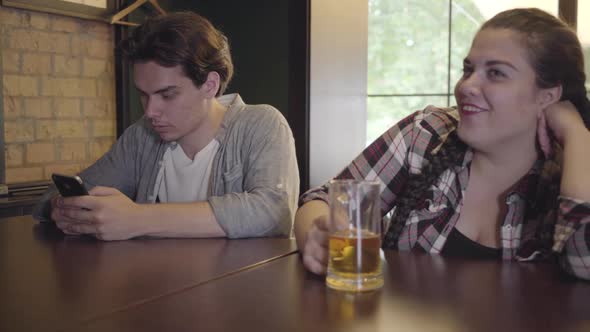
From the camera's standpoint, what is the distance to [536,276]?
1.13m

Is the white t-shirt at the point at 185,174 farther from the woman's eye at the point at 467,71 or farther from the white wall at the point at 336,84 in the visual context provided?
the white wall at the point at 336,84

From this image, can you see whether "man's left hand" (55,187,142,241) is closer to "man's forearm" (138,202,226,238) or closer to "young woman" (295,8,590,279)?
"man's forearm" (138,202,226,238)

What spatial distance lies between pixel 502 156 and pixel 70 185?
1044 millimetres

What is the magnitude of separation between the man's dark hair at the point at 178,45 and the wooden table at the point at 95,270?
0.55 m

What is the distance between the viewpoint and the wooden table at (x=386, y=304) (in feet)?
2.79

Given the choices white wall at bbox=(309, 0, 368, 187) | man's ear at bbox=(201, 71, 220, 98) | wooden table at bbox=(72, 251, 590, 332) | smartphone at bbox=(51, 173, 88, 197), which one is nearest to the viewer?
wooden table at bbox=(72, 251, 590, 332)

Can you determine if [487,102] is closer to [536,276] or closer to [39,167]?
[536,276]

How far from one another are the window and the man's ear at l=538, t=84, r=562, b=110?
3.06 meters

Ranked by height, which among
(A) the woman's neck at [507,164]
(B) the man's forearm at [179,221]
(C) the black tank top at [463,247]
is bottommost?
(C) the black tank top at [463,247]

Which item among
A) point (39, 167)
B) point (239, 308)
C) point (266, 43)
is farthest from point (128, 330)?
point (266, 43)

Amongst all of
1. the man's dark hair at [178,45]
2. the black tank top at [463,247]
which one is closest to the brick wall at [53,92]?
the man's dark hair at [178,45]

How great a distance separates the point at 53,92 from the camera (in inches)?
116

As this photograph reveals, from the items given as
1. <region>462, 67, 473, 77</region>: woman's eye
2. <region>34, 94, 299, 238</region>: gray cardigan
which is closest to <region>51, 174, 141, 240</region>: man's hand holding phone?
<region>34, 94, 299, 238</region>: gray cardigan

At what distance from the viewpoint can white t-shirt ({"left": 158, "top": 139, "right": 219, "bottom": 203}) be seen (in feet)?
6.30
